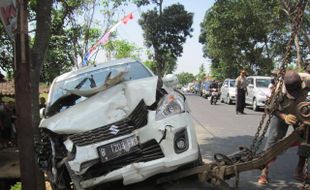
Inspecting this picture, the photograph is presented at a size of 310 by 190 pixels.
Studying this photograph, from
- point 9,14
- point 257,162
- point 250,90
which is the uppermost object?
point 9,14

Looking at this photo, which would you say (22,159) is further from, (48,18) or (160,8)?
(160,8)

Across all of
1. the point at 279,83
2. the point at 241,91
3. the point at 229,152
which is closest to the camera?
the point at 279,83

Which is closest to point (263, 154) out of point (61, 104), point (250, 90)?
point (61, 104)

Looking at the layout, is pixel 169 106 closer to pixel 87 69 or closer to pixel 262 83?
pixel 87 69

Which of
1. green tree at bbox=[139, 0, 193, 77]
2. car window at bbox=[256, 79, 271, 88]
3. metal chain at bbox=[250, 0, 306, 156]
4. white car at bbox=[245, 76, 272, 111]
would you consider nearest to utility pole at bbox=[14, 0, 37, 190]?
metal chain at bbox=[250, 0, 306, 156]

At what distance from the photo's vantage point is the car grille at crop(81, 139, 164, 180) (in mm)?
5125

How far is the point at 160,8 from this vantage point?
158ft

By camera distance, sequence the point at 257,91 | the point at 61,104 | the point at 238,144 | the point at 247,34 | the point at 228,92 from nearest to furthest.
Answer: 1. the point at 61,104
2. the point at 238,144
3. the point at 257,91
4. the point at 228,92
5. the point at 247,34

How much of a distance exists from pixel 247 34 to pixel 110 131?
34264 millimetres

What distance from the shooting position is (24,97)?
5555 millimetres

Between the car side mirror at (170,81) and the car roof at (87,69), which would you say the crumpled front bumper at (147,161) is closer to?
the car side mirror at (170,81)

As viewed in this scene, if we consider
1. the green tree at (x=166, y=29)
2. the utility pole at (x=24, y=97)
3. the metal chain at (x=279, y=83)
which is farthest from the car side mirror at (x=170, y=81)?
the green tree at (x=166, y=29)

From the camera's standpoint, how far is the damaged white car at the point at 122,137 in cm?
506

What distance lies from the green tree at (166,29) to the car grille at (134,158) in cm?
4384
